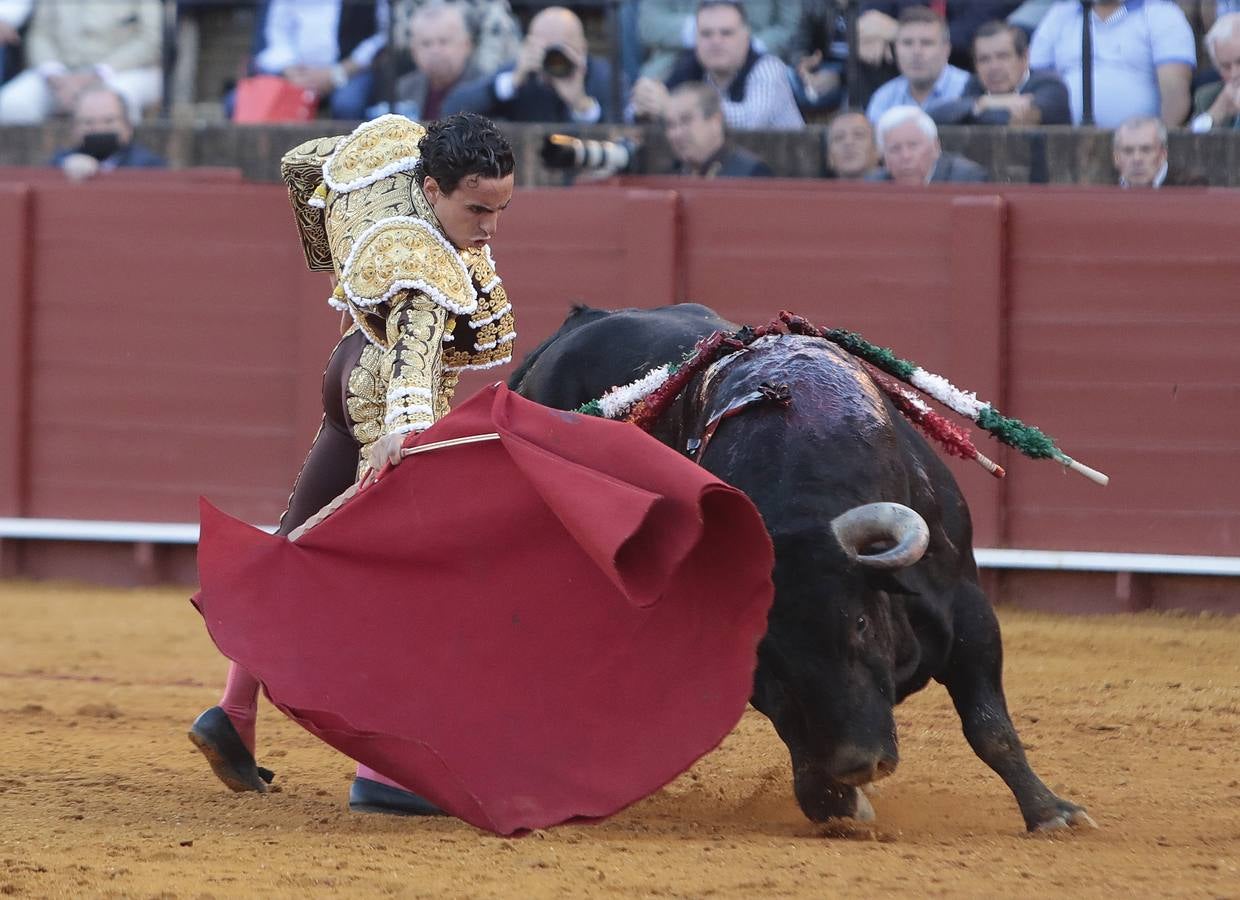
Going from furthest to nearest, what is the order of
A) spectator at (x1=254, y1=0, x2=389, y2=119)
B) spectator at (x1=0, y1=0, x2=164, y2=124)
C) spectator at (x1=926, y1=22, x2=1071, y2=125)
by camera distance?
spectator at (x1=0, y1=0, x2=164, y2=124) < spectator at (x1=254, y1=0, x2=389, y2=119) < spectator at (x1=926, y1=22, x2=1071, y2=125)

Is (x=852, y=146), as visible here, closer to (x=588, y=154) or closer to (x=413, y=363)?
(x=588, y=154)

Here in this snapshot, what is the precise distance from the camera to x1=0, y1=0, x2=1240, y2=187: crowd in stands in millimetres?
6562

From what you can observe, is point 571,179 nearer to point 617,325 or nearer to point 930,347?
point 930,347

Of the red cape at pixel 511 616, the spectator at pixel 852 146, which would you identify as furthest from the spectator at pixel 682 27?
the red cape at pixel 511 616

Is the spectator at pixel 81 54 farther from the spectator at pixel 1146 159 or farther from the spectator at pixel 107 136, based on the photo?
the spectator at pixel 1146 159

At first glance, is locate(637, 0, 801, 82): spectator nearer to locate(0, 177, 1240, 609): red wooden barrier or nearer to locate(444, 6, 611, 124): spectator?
locate(444, 6, 611, 124): spectator

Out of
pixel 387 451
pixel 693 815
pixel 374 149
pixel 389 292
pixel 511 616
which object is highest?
pixel 374 149

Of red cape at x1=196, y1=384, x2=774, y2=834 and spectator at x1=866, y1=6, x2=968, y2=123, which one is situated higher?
spectator at x1=866, y1=6, x2=968, y2=123

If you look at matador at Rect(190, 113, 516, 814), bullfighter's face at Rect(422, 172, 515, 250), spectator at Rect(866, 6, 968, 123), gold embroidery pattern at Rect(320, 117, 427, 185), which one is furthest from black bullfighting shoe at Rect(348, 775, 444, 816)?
spectator at Rect(866, 6, 968, 123)

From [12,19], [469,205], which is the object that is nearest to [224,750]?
[469,205]

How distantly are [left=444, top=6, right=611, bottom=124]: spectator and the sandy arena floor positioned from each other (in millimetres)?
2700

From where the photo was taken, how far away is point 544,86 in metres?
7.11

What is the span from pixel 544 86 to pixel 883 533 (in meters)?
4.54

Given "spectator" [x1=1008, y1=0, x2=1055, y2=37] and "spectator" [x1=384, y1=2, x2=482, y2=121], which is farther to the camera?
"spectator" [x1=384, y1=2, x2=482, y2=121]
